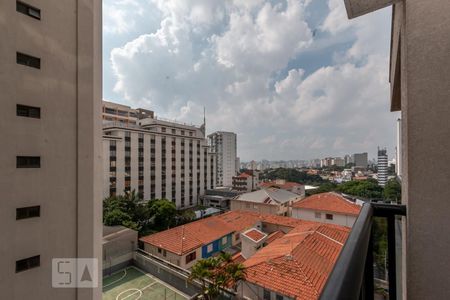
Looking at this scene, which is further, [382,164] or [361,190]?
[382,164]

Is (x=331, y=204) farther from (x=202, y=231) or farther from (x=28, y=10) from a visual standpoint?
(x=28, y=10)

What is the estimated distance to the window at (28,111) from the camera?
17.6 feet

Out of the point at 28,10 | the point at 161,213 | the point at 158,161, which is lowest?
the point at 161,213

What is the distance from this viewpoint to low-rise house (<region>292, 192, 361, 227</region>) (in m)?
15.8

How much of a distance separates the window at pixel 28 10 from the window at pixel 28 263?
5.95m

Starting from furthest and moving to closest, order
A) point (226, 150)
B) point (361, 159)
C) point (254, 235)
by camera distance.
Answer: point (361, 159)
point (226, 150)
point (254, 235)

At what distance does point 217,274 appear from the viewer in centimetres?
775

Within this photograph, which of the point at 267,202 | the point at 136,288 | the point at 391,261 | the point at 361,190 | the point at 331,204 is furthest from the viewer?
the point at 361,190

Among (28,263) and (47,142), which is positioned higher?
(47,142)

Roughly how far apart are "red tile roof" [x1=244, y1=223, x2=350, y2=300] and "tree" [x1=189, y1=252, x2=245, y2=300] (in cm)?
52

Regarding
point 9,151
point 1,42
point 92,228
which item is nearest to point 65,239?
point 92,228

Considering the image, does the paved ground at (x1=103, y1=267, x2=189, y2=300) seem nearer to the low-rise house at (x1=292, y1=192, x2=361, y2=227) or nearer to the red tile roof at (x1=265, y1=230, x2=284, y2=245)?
the red tile roof at (x1=265, y1=230, x2=284, y2=245)

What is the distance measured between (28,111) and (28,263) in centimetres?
364

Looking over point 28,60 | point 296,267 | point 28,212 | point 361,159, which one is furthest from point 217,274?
point 361,159
